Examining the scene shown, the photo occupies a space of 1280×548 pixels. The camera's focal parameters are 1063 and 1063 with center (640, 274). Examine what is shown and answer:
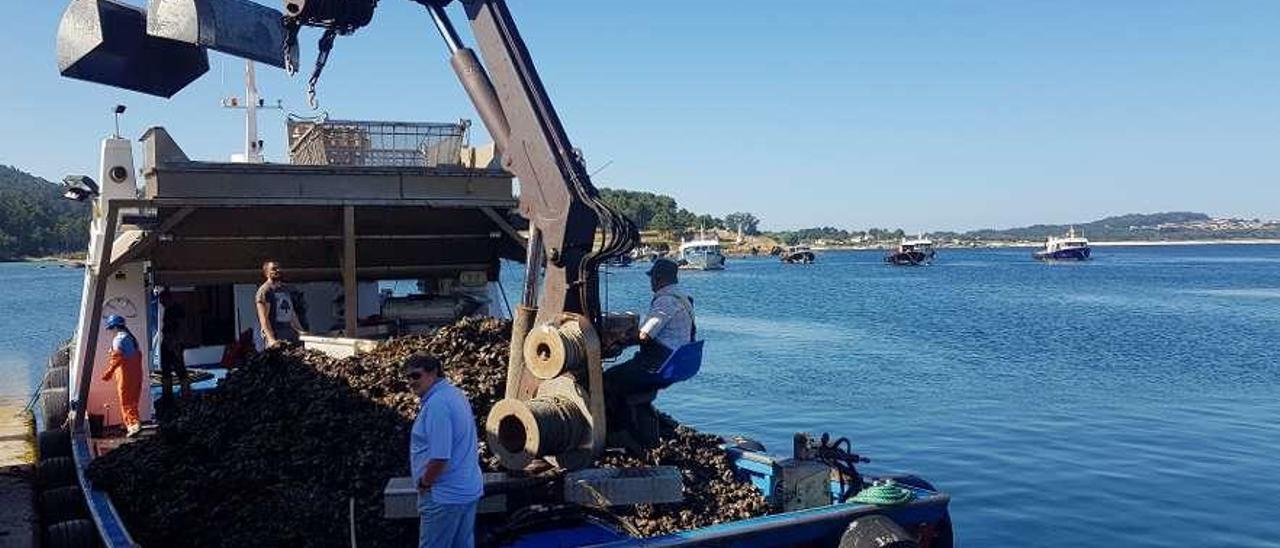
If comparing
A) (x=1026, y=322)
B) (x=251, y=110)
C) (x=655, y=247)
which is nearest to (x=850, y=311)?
(x=1026, y=322)

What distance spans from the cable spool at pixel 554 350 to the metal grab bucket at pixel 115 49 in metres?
4.61

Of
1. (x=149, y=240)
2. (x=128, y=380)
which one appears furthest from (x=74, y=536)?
(x=149, y=240)

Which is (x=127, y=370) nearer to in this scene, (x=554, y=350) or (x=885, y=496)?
(x=554, y=350)

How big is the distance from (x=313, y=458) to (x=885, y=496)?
14.3 ft

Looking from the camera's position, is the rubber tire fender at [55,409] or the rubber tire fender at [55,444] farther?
the rubber tire fender at [55,409]

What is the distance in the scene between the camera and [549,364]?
749 cm

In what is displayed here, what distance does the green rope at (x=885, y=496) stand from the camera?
8094 millimetres

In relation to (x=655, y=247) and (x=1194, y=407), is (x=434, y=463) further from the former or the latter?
(x=655, y=247)

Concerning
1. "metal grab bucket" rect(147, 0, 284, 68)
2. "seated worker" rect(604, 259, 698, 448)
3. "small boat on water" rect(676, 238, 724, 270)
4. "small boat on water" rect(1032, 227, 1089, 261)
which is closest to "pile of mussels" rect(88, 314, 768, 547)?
"seated worker" rect(604, 259, 698, 448)

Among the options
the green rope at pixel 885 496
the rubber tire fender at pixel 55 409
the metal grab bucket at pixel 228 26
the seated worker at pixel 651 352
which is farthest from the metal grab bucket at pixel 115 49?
the green rope at pixel 885 496

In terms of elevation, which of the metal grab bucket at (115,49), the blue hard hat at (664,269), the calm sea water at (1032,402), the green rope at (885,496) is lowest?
the calm sea water at (1032,402)

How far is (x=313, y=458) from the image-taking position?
7992 mm

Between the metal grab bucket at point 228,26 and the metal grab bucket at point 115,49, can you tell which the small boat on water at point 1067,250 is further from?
the metal grab bucket at point 228,26

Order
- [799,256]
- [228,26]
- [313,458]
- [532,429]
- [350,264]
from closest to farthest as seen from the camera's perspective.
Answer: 1. [532,429]
2. [313,458]
3. [228,26]
4. [350,264]
5. [799,256]
